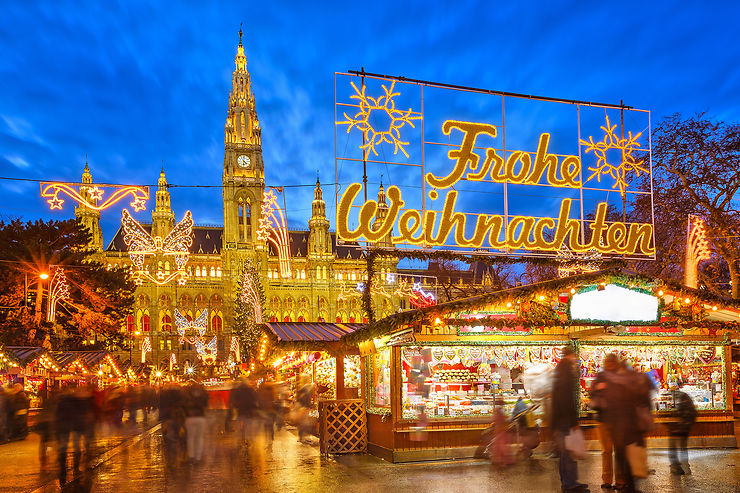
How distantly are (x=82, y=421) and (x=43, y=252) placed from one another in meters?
20.7

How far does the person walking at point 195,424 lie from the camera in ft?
46.0

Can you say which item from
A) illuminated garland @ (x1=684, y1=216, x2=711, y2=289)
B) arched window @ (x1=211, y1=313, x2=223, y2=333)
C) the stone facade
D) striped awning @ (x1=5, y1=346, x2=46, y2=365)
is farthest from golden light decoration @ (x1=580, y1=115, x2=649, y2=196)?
arched window @ (x1=211, y1=313, x2=223, y2=333)

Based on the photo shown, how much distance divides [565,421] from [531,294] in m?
5.47

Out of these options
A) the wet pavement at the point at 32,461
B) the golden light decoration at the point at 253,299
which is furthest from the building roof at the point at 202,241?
the wet pavement at the point at 32,461

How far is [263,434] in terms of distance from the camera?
1950 cm

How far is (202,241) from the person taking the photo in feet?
359

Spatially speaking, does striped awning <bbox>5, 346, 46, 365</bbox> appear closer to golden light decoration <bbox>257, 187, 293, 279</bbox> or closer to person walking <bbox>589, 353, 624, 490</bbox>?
golden light decoration <bbox>257, 187, 293, 279</bbox>

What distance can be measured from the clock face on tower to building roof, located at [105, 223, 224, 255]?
16358mm

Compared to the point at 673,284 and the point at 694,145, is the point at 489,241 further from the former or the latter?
the point at 694,145

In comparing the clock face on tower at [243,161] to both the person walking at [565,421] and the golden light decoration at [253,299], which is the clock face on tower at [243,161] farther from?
the person walking at [565,421]

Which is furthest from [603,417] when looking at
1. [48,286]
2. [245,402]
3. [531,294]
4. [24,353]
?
[48,286]

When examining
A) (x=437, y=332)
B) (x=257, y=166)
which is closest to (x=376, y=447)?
(x=437, y=332)

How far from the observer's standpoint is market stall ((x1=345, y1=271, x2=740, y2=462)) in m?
13.9

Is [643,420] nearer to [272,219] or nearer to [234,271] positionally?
[272,219]
